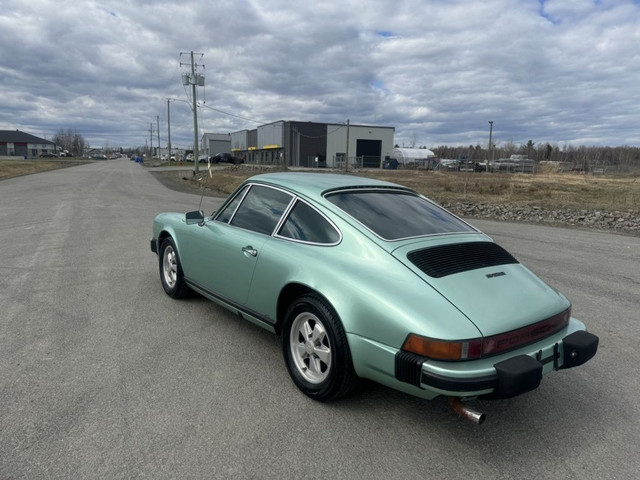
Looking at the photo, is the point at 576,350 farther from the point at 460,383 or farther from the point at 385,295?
the point at 385,295

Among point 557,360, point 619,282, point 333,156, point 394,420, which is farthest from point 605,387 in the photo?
point 333,156

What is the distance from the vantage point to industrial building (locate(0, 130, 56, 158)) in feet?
381

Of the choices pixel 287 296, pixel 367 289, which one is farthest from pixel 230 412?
pixel 367 289

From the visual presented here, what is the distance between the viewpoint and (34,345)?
13.4ft

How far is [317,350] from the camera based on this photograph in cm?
323

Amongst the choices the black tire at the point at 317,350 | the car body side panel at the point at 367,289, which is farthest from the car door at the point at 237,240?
the black tire at the point at 317,350

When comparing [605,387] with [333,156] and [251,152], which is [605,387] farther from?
[251,152]

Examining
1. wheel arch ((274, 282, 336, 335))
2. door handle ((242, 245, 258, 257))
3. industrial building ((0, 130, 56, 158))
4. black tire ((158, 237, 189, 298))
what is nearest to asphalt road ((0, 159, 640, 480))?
black tire ((158, 237, 189, 298))

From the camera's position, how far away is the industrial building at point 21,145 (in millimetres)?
116250

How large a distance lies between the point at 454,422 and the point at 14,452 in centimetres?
265

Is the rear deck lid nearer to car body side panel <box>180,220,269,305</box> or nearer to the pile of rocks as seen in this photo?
car body side panel <box>180,220,269,305</box>

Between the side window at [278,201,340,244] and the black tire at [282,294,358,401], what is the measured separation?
1.54 ft

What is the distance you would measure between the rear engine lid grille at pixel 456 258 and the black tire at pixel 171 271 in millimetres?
2983

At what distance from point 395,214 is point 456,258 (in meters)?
0.70
